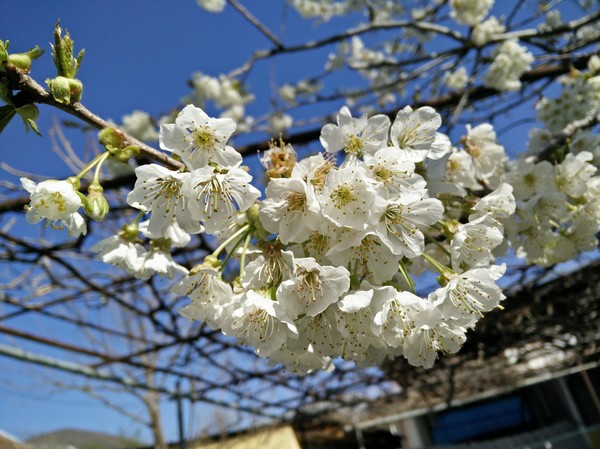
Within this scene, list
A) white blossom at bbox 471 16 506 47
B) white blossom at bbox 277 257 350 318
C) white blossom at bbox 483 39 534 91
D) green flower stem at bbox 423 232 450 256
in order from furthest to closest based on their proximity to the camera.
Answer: white blossom at bbox 471 16 506 47 → white blossom at bbox 483 39 534 91 → green flower stem at bbox 423 232 450 256 → white blossom at bbox 277 257 350 318

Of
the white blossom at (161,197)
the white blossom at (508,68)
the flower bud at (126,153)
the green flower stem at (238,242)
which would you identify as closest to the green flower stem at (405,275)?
the green flower stem at (238,242)

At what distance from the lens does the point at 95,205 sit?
794 mm

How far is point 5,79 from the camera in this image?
2.13 feet

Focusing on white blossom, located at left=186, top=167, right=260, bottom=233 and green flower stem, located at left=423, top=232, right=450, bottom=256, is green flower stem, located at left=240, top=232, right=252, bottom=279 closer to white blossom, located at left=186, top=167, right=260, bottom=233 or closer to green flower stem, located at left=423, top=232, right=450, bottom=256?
white blossom, located at left=186, top=167, right=260, bottom=233

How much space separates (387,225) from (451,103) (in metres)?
1.96

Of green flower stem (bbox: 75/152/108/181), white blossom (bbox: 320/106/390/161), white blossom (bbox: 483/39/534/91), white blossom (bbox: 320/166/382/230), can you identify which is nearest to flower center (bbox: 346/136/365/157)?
white blossom (bbox: 320/106/390/161)

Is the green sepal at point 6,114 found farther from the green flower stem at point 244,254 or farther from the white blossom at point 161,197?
the green flower stem at point 244,254

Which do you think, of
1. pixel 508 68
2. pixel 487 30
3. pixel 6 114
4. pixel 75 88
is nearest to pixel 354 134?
pixel 75 88

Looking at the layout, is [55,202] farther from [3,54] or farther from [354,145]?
[354,145]

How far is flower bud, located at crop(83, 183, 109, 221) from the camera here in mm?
788

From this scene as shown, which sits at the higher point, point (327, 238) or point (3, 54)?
point (3, 54)

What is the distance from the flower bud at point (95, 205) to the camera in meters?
0.79

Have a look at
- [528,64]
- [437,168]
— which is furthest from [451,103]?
[437,168]

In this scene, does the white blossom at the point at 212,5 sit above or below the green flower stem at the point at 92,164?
above
